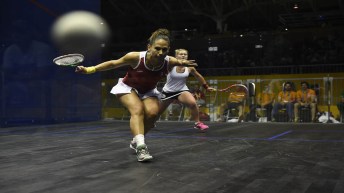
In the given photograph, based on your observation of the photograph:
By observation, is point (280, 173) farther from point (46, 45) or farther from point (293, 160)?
point (46, 45)

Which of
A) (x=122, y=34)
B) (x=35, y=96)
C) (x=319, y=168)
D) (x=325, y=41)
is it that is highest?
(x=122, y=34)

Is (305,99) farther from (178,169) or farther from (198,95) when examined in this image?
(178,169)

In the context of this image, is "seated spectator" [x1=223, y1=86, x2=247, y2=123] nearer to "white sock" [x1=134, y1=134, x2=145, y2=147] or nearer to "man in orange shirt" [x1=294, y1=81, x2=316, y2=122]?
"man in orange shirt" [x1=294, y1=81, x2=316, y2=122]

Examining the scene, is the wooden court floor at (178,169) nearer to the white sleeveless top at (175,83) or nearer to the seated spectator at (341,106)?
the white sleeveless top at (175,83)

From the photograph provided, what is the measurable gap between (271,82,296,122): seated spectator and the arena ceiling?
11.5 meters

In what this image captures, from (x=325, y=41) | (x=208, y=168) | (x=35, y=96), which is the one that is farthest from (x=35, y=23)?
(x=325, y=41)

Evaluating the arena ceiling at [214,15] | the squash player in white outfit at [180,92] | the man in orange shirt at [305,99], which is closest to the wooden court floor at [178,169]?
the squash player in white outfit at [180,92]

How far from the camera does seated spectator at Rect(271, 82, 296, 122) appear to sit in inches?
406

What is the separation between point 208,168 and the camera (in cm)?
296

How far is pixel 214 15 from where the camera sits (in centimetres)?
2452

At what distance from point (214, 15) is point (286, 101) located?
1503cm

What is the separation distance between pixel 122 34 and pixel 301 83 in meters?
17.6

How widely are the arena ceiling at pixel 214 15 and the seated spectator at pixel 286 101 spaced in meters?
11.5

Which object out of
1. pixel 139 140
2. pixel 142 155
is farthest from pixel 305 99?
pixel 142 155
